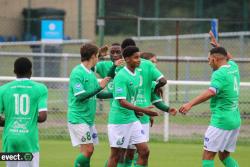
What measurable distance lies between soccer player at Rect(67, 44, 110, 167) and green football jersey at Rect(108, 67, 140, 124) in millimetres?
349

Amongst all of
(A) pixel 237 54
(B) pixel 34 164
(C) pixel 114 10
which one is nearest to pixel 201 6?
(C) pixel 114 10

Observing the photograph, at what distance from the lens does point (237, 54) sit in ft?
109

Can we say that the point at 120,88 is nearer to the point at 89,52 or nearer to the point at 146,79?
the point at 89,52

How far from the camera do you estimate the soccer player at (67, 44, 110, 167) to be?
13016 mm

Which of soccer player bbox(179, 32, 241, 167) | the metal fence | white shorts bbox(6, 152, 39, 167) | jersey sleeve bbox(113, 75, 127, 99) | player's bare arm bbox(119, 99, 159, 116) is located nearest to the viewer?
white shorts bbox(6, 152, 39, 167)

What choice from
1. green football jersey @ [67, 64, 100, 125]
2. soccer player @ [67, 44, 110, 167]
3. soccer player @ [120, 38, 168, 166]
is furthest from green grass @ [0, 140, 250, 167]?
green football jersey @ [67, 64, 100, 125]

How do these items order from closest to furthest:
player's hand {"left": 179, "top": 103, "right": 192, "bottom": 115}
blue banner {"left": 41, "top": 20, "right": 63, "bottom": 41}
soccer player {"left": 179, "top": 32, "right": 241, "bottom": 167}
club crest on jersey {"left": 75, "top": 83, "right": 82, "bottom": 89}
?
player's hand {"left": 179, "top": 103, "right": 192, "bottom": 115} → soccer player {"left": 179, "top": 32, "right": 241, "bottom": 167} → club crest on jersey {"left": 75, "top": 83, "right": 82, "bottom": 89} → blue banner {"left": 41, "top": 20, "right": 63, "bottom": 41}

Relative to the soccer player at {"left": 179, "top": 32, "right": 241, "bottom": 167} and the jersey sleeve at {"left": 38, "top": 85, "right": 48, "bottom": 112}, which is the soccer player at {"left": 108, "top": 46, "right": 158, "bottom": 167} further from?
the jersey sleeve at {"left": 38, "top": 85, "right": 48, "bottom": 112}

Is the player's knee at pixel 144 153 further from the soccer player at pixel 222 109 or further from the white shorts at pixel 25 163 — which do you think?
the white shorts at pixel 25 163

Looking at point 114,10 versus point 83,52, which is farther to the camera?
point 114,10

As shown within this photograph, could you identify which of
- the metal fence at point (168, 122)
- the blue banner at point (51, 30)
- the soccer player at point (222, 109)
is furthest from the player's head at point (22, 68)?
the blue banner at point (51, 30)

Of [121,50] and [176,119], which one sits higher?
[121,50]

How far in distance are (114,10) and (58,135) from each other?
21570 mm

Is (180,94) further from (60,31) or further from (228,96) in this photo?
(228,96)
